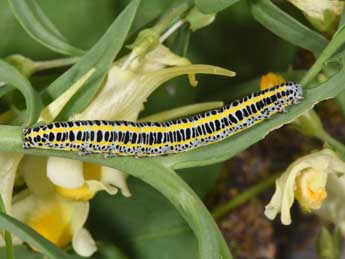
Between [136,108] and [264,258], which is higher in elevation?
[136,108]

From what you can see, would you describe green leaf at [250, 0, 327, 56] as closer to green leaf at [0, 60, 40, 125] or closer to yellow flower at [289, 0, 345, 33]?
yellow flower at [289, 0, 345, 33]

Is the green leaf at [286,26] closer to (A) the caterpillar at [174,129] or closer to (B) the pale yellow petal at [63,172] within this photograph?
(A) the caterpillar at [174,129]

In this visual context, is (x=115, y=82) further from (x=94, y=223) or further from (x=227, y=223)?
(x=227, y=223)

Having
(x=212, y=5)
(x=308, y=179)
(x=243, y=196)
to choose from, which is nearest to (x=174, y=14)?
(x=212, y=5)

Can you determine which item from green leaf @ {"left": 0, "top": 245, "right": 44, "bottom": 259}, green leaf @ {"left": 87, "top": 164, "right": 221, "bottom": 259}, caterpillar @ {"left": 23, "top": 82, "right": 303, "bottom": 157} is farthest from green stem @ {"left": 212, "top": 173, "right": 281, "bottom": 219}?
caterpillar @ {"left": 23, "top": 82, "right": 303, "bottom": 157}

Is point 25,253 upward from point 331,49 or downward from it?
downward

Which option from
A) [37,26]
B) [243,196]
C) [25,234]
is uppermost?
[37,26]

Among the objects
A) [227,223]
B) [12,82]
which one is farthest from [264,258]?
[12,82]

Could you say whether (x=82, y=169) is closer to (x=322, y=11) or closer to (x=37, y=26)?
(x=37, y=26)
